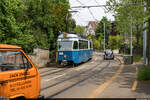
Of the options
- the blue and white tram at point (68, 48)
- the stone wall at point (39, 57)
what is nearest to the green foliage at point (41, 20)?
the stone wall at point (39, 57)

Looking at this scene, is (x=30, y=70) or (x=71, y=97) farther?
(x=71, y=97)

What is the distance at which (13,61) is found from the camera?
5.81 meters

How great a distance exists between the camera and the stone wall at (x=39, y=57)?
852 inches

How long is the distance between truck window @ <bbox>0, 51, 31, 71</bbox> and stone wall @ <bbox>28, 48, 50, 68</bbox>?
15.4 meters

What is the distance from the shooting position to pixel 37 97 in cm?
625

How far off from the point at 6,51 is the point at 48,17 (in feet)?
68.0

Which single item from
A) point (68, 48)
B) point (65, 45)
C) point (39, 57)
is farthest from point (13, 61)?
point (65, 45)

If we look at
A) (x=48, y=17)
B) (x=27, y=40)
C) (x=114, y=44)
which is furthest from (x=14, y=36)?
(x=114, y=44)

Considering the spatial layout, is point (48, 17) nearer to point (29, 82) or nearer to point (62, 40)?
point (62, 40)

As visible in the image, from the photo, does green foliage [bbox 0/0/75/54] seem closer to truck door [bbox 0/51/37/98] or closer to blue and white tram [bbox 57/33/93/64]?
blue and white tram [bbox 57/33/93/64]

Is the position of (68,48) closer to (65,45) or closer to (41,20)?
(65,45)

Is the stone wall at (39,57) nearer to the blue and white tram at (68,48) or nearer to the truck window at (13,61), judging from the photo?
the blue and white tram at (68,48)

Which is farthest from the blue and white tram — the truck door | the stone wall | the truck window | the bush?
the truck window

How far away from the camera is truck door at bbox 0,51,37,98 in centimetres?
496
